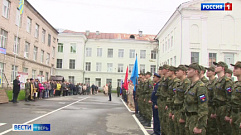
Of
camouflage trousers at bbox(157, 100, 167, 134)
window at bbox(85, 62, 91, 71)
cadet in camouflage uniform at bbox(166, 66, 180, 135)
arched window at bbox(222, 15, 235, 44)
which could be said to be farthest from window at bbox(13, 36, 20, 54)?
window at bbox(85, 62, 91, 71)

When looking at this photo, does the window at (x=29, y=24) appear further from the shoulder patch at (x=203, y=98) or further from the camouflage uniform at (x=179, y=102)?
the shoulder patch at (x=203, y=98)

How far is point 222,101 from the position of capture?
552 centimetres

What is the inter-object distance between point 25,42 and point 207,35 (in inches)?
954

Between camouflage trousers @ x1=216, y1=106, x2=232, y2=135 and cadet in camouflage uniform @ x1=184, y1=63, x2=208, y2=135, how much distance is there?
1.38m

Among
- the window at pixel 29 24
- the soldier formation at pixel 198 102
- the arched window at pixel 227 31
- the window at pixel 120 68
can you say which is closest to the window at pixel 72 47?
the window at pixel 120 68

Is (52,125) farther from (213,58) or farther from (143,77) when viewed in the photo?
(213,58)

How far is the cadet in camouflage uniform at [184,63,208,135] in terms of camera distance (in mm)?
4105

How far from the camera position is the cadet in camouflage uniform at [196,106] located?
4105mm

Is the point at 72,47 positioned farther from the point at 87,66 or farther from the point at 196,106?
the point at 196,106

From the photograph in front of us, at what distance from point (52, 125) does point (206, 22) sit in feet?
94.5

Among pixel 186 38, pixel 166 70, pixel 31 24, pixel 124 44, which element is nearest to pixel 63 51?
pixel 124 44

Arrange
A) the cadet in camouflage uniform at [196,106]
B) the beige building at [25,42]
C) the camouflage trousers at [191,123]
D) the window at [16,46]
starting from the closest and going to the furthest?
the cadet in camouflage uniform at [196,106] < the camouflage trousers at [191,123] < the beige building at [25,42] < the window at [16,46]

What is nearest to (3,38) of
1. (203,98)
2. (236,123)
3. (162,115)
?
(162,115)

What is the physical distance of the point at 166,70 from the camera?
271 inches
